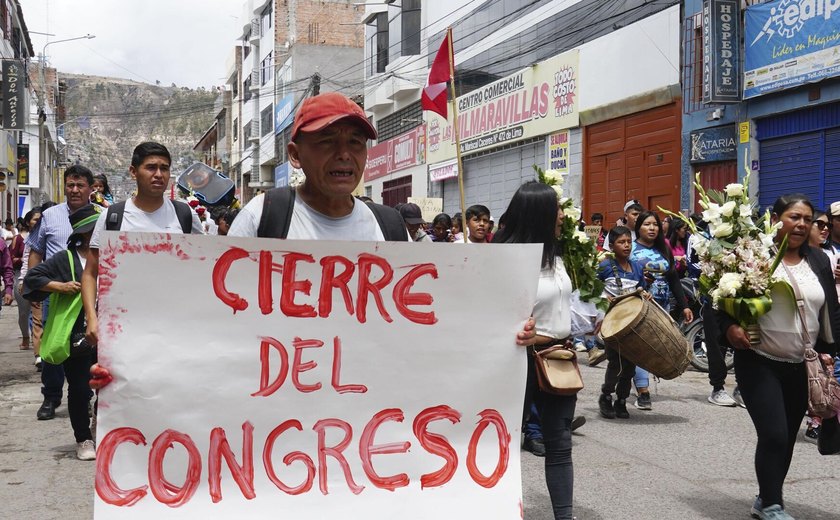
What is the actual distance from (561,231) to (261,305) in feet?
7.20

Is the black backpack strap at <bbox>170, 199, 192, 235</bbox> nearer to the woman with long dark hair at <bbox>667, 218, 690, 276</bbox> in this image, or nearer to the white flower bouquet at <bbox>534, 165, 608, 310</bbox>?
the white flower bouquet at <bbox>534, 165, 608, 310</bbox>

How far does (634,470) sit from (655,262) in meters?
2.77

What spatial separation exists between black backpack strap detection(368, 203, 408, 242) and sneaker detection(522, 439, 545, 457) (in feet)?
11.2

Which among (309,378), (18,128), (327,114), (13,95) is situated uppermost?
(13,95)

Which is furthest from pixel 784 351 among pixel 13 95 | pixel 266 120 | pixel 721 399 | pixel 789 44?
pixel 266 120

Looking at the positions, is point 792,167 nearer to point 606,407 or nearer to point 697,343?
point 697,343

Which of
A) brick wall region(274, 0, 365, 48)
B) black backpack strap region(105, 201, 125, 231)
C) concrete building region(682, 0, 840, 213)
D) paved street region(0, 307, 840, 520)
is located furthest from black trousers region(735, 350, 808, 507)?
brick wall region(274, 0, 365, 48)

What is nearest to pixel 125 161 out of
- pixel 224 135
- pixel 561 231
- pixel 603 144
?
pixel 224 135

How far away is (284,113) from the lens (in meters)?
49.8

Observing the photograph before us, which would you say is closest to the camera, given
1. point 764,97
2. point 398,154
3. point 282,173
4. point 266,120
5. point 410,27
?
point 764,97

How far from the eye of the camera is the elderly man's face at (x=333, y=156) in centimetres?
267

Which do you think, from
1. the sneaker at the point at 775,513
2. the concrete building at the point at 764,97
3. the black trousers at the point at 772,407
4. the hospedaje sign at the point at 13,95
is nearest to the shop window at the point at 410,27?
the hospedaje sign at the point at 13,95

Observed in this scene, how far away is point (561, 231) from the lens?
4480 mm

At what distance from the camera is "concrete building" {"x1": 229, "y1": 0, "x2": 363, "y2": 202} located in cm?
4819
